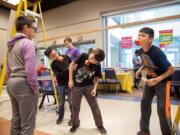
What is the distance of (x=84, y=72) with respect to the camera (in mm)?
2383

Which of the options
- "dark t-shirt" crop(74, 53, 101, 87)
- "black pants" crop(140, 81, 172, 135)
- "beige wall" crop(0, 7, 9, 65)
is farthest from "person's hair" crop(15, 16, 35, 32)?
"beige wall" crop(0, 7, 9, 65)

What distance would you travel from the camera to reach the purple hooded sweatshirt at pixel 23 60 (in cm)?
160

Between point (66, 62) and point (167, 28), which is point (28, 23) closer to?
point (66, 62)

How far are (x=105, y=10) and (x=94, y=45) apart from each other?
1609 mm

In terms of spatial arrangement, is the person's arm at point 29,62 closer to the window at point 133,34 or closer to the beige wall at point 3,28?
the window at point 133,34

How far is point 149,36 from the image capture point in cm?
202

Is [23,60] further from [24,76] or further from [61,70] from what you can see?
[61,70]

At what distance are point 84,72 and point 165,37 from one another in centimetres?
549

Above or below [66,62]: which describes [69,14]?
above

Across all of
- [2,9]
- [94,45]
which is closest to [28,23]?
[94,45]

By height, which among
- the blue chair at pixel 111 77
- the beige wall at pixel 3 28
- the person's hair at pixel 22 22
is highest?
the beige wall at pixel 3 28

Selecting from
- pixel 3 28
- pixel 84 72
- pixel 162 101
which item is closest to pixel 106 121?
pixel 84 72

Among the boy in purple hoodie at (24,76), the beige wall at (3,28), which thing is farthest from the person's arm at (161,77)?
the beige wall at (3,28)

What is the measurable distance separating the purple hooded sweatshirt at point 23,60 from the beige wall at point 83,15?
5647mm
